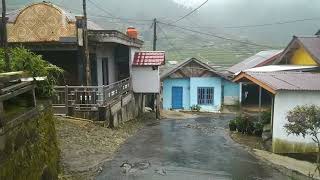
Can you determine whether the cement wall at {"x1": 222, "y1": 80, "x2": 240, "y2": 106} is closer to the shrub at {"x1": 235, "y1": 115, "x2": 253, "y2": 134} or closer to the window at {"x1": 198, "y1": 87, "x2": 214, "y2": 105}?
the window at {"x1": 198, "y1": 87, "x2": 214, "y2": 105}

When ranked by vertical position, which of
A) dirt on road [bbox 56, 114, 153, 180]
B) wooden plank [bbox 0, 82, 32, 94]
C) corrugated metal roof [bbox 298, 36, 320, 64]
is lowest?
dirt on road [bbox 56, 114, 153, 180]

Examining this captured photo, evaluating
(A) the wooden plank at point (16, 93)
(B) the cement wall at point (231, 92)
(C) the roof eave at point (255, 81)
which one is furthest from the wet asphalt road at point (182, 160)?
(B) the cement wall at point (231, 92)

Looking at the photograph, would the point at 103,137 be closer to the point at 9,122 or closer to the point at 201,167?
the point at 201,167

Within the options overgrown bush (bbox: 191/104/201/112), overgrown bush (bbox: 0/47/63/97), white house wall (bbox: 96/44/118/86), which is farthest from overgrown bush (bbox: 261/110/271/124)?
overgrown bush (bbox: 0/47/63/97)

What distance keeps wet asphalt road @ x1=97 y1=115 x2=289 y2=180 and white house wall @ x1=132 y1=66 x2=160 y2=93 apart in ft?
18.2

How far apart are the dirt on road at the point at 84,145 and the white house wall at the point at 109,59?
4944 mm

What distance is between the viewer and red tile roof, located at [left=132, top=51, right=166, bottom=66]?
24.6 meters

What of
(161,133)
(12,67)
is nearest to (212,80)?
(161,133)

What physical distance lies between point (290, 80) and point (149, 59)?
33.6ft

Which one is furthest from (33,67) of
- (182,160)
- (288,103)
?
(288,103)

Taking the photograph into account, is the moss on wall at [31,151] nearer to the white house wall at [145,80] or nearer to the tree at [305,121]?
the tree at [305,121]

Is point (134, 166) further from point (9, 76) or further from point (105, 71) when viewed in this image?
point (105, 71)

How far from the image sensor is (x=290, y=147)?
53.1ft

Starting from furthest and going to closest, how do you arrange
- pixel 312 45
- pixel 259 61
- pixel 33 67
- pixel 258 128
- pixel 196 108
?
pixel 196 108 → pixel 259 61 → pixel 312 45 → pixel 258 128 → pixel 33 67
